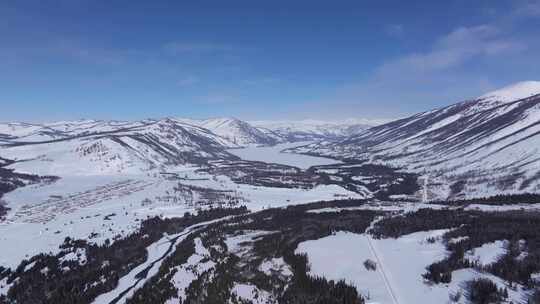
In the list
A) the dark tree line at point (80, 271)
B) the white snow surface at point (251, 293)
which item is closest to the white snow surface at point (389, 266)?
the white snow surface at point (251, 293)

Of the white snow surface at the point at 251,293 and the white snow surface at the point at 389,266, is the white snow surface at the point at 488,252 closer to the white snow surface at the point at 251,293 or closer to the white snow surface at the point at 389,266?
the white snow surface at the point at 389,266

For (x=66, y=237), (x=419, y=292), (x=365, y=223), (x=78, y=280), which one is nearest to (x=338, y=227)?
(x=365, y=223)

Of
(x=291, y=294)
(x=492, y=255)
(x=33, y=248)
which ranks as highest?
(x=492, y=255)

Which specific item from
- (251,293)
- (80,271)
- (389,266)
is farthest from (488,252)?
(80,271)

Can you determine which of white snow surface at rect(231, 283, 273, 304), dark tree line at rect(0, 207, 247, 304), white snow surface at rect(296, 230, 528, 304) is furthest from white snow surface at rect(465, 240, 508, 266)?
dark tree line at rect(0, 207, 247, 304)

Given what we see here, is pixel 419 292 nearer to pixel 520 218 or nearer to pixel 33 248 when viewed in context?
pixel 520 218

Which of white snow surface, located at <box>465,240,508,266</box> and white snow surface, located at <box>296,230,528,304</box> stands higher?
white snow surface, located at <box>465,240,508,266</box>

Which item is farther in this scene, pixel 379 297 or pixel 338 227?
pixel 338 227

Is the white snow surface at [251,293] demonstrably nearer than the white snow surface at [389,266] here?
No

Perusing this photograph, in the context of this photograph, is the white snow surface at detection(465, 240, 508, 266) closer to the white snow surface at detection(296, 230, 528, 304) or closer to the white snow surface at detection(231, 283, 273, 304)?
the white snow surface at detection(296, 230, 528, 304)

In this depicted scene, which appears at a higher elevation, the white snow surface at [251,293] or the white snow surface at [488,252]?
the white snow surface at [488,252]

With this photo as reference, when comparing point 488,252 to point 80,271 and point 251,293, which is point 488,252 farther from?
point 80,271
